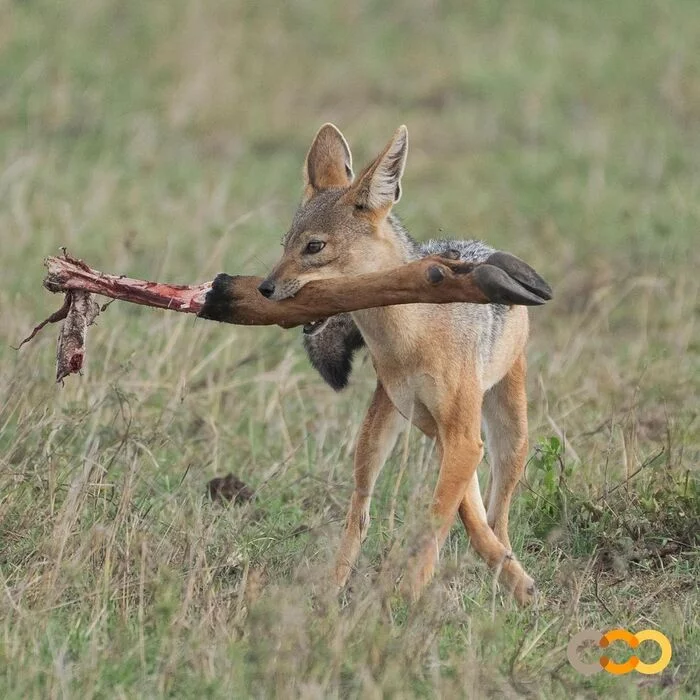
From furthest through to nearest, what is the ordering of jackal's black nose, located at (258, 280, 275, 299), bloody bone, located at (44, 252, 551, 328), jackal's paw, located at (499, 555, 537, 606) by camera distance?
1. jackal's paw, located at (499, 555, 537, 606)
2. jackal's black nose, located at (258, 280, 275, 299)
3. bloody bone, located at (44, 252, 551, 328)

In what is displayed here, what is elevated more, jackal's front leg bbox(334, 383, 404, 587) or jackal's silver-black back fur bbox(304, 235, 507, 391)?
jackal's silver-black back fur bbox(304, 235, 507, 391)

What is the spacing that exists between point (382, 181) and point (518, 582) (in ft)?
5.25

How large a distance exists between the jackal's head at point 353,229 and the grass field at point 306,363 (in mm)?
968

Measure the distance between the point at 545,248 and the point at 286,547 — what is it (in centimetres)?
588

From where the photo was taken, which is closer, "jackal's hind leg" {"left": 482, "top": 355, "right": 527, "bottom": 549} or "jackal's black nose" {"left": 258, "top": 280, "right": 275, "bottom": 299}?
"jackal's black nose" {"left": 258, "top": 280, "right": 275, "bottom": 299}

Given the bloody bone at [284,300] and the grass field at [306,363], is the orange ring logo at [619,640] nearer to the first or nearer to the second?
the grass field at [306,363]

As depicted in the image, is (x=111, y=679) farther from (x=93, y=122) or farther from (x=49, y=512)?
(x=93, y=122)

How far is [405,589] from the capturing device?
522cm

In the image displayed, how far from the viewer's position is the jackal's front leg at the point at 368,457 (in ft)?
19.0

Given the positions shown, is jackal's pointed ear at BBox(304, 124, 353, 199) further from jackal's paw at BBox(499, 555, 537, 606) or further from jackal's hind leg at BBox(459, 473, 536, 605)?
jackal's paw at BBox(499, 555, 537, 606)

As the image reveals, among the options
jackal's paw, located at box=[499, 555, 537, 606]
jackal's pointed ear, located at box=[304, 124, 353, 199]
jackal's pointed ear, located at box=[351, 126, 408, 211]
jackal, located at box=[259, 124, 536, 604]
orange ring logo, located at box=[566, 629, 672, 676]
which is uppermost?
jackal's pointed ear, located at box=[304, 124, 353, 199]

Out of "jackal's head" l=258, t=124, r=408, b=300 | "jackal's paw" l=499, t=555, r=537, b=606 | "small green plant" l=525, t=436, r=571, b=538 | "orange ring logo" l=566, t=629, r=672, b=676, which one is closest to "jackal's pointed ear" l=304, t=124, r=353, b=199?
"jackal's head" l=258, t=124, r=408, b=300

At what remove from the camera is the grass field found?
15.4 ft

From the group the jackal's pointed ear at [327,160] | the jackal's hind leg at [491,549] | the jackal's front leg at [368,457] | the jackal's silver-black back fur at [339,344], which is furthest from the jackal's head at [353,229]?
the jackal's hind leg at [491,549]
